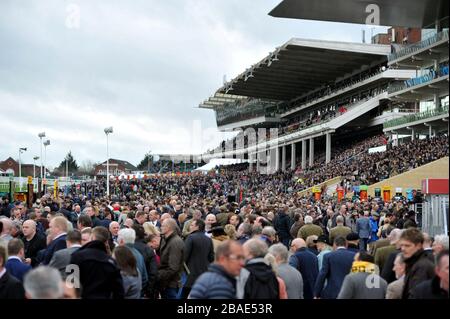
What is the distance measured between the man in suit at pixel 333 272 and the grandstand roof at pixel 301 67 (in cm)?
5288

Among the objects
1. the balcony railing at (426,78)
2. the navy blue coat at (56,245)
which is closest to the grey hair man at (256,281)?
the navy blue coat at (56,245)

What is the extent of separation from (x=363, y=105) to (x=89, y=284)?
58.7 metres

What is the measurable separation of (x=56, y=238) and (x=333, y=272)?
3639 millimetres

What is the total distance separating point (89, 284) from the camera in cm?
638

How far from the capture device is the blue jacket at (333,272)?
328 inches

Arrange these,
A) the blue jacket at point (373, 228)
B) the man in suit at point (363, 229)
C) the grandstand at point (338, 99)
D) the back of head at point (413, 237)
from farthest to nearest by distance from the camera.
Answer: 1. the grandstand at point (338, 99)
2. the blue jacket at point (373, 228)
3. the man in suit at point (363, 229)
4. the back of head at point (413, 237)

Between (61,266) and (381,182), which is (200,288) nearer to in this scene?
(61,266)

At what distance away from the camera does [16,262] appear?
23.9 feet

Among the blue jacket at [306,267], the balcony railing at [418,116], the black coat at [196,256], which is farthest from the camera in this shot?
the balcony railing at [418,116]

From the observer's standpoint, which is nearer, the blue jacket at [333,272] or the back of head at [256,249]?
the back of head at [256,249]

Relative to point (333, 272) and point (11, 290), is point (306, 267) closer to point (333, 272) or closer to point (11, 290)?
point (333, 272)

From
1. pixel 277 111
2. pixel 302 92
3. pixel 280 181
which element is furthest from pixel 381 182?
pixel 277 111

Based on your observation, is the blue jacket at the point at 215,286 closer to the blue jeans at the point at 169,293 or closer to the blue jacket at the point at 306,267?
the blue jacket at the point at 306,267

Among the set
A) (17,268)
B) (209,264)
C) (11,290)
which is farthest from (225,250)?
(209,264)
